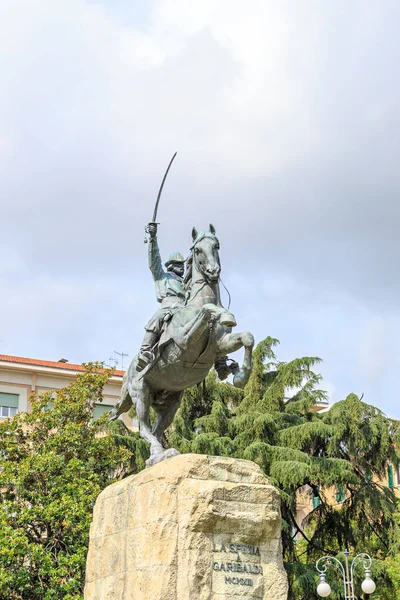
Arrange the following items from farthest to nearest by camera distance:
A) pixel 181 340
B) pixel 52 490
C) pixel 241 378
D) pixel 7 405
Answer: pixel 7 405 → pixel 52 490 → pixel 181 340 → pixel 241 378

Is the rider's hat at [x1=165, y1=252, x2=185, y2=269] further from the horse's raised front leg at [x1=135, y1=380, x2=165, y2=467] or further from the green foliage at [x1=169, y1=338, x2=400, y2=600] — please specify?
the green foliage at [x1=169, y1=338, x2=400, y2=600]

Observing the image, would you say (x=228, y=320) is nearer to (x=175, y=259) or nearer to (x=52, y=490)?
(x=175, y=259)

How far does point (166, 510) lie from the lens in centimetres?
955

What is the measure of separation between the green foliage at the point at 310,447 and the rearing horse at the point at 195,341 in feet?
38.7

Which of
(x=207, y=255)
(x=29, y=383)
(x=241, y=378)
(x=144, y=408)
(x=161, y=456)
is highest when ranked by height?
(x=29, y=383)

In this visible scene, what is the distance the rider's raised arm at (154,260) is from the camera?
472 inches

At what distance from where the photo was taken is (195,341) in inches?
408

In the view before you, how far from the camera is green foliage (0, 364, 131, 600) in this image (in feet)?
63.6

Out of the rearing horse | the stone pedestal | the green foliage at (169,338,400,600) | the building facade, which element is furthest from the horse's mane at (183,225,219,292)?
the building facade

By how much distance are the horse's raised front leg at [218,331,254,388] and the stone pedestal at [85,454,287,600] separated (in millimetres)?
970

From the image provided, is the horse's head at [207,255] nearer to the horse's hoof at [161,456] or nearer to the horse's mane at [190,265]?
the horse's mane at [190,265]

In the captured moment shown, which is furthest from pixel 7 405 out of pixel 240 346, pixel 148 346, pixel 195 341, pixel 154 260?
pixel 240 346

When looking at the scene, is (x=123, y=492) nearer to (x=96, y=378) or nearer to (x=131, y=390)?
(x=131, y=390)

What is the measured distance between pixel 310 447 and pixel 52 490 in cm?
775
